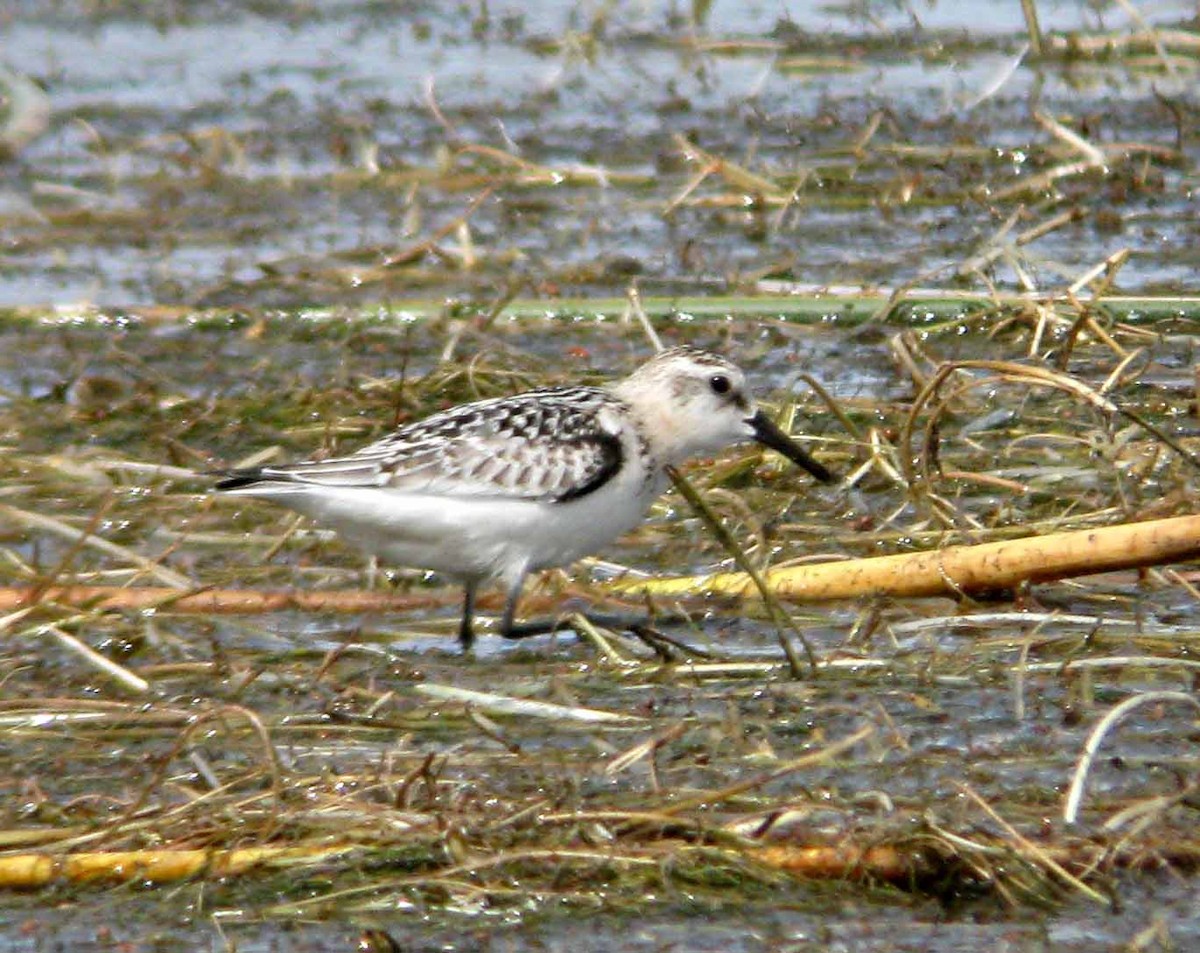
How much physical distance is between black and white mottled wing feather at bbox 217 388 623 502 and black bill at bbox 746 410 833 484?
61 cm

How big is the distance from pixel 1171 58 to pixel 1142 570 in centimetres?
728

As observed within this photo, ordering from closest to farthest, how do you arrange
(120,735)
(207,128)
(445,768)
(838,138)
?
(445,768) → (120,735) → (838,138) → (207,128)

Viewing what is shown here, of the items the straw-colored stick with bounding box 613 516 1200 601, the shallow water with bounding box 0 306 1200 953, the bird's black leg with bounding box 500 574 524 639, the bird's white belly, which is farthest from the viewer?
the bird's black leg with bounding box 500 574 524 639

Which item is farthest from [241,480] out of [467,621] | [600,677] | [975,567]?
[975,567]

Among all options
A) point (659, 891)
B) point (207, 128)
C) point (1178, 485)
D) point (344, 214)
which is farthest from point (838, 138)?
point (659, 891)

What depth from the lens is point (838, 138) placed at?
12766 mm

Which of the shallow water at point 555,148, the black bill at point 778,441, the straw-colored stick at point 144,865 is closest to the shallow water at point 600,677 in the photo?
the straw-colored stick at point 144,865

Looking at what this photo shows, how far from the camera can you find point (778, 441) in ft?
24.1

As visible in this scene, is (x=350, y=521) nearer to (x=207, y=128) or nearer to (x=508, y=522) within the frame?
(x=508, y=522)

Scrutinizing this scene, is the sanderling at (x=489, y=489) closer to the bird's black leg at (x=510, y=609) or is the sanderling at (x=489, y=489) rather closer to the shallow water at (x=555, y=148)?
the bird's black leg at (x=510, y=609)

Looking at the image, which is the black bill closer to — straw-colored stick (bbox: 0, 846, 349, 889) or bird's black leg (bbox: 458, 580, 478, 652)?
bird's black leg (bbox: 458, 580, 478, 652)

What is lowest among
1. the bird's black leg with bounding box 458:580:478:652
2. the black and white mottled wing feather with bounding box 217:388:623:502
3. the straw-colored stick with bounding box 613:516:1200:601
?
the bird's black leg with bounding box 458:580:478:652

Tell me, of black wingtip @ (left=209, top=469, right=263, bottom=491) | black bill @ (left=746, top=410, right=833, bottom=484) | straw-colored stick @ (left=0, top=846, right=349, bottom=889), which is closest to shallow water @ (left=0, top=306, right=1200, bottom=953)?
straw-colored stick @ (left=0, top=846, right=349, bottom=889)

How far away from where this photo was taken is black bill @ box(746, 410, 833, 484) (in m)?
7.31
